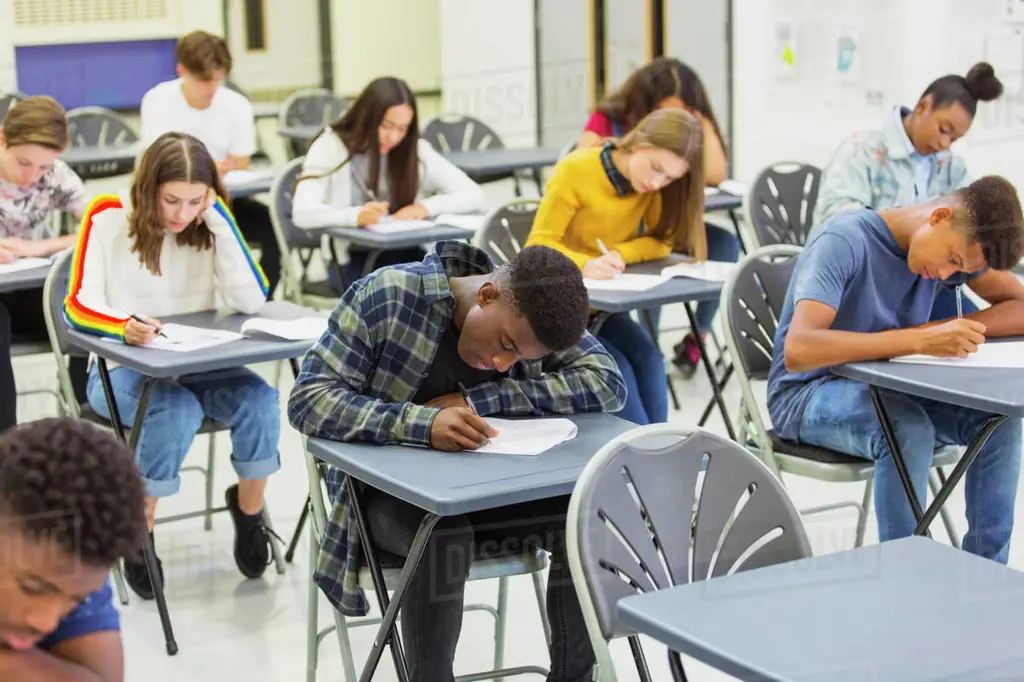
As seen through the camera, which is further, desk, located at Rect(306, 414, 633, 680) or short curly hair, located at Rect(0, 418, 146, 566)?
desk, located at Rect(306, 414, 633, 680)

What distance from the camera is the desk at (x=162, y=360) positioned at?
2.75 m

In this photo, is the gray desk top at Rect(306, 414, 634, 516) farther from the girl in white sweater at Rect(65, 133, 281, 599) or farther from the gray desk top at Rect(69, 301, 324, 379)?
the girl in white sweater at Rect(65, 133, 281, 599)

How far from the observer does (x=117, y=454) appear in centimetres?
124

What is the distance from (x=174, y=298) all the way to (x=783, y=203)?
2129 mm

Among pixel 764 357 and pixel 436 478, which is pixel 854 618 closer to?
pixel 436 478

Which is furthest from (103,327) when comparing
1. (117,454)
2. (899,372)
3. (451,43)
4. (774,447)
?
(451,43)

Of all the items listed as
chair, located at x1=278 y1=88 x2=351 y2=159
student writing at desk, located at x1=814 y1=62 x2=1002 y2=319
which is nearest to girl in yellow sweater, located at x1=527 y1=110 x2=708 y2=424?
student writing at desk, located at x1=814 y1=62 x2=1002 y2=319

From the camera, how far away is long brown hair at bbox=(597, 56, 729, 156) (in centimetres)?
488

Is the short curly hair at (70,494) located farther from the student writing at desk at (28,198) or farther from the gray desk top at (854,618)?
the student writing at desk at (28,198)

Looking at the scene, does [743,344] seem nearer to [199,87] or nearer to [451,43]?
[199,87]

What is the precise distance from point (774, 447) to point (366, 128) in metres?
2.08

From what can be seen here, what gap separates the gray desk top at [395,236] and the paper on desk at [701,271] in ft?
2.42

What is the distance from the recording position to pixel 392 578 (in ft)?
7.27

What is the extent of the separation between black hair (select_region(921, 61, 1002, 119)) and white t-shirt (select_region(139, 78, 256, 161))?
2645 millimetres
